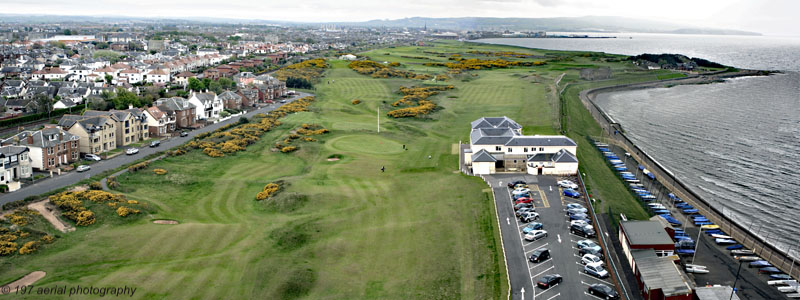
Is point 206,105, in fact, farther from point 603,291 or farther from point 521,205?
point 603,291

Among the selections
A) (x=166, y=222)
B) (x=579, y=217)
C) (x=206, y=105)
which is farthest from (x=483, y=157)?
(x=206, y=105)

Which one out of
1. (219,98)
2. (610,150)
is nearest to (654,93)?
(610,150)

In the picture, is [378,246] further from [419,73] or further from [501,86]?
[419,73]

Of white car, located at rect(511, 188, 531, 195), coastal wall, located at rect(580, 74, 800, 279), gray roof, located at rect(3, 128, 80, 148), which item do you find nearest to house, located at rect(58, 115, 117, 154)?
gray roof, located at rect(3, 128, 80, 148)

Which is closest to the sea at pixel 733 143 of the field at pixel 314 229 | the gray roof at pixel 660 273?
the field at pixel 314 229

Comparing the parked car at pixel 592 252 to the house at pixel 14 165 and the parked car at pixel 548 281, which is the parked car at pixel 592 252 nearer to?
the parked car at pixel 548 281

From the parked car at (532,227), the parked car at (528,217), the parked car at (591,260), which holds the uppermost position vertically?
the parked car at (528,217)
